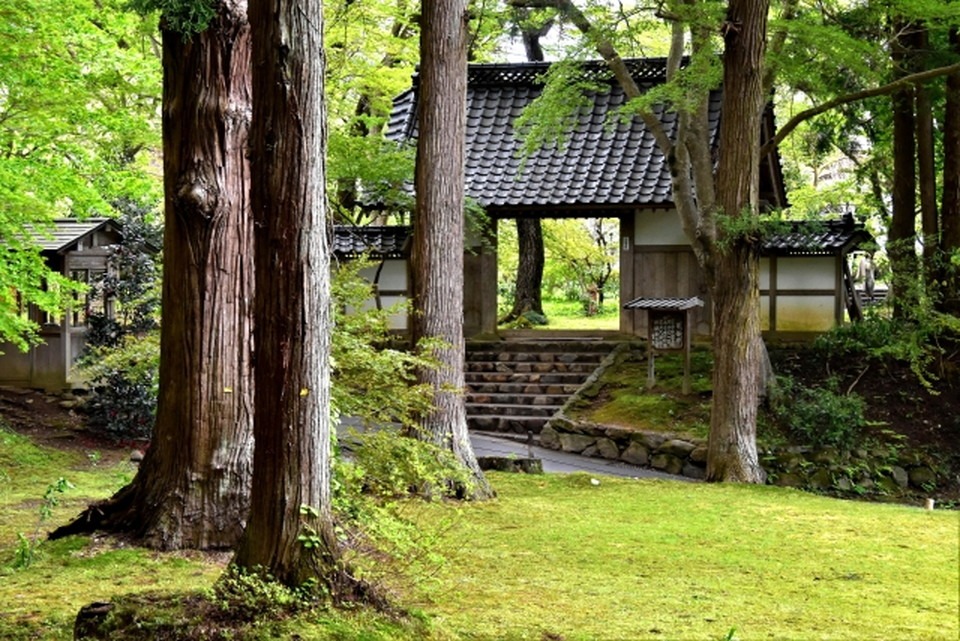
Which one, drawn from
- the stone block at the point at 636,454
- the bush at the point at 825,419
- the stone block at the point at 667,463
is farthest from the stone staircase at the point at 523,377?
the bush at the point at 825,419

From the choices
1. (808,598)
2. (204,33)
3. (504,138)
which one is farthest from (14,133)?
(504,138)

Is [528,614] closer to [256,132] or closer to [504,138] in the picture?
[256,132]

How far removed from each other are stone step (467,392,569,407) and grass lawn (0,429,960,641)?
7.67 m

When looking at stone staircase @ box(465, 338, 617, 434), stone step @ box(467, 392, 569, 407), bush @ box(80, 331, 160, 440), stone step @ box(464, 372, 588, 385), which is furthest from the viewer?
stone step @ box(464, 372, 588, 385)

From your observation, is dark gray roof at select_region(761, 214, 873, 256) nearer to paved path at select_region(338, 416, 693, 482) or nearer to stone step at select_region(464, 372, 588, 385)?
stone step at select_region(464, 372, 588, 385)

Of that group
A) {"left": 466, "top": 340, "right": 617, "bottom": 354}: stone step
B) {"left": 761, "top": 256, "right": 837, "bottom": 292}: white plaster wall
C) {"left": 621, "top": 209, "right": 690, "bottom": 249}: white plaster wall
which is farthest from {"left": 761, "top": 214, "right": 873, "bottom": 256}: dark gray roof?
{"left": 466, "top": 340, "right": 617, "bottom": 354}: stone step

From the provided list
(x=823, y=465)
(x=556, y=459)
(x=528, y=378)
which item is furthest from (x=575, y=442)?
(x=823, y=465)

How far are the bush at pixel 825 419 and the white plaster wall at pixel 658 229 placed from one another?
5415 mm

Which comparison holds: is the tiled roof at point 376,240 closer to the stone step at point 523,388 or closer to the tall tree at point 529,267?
the stone step at point 523,388

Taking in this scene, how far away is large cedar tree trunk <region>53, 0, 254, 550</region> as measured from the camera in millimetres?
5934

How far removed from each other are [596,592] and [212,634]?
227 cm

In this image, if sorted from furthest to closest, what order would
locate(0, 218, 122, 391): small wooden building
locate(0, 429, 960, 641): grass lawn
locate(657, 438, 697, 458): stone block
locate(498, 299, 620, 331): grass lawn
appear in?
1. locate(498, 299, 620, 331): grass lawn
2. locate(0, 218, 122, 391): small wooden building
3. locate(657, 438, 697, 458): stone block
4. locate(0, 429, 960, 641): grass lawn

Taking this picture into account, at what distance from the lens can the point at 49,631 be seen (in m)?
4.36

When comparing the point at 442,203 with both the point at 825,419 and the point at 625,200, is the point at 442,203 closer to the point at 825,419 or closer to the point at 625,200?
the point at 825,419
